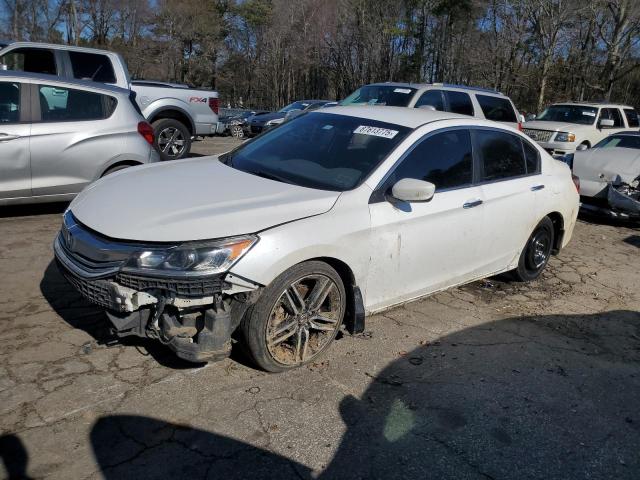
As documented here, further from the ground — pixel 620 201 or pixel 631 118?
pixel 631 118

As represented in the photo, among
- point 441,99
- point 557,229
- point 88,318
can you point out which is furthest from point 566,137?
Result: point 88,318

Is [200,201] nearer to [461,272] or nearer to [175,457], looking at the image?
[175,457]

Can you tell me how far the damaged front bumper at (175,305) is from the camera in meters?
2.82

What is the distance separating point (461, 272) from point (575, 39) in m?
33.0

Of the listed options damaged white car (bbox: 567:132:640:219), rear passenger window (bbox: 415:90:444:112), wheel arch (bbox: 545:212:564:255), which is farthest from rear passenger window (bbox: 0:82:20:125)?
damaged white car (bbox: 567:132:640:219)

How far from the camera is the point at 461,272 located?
4.33m

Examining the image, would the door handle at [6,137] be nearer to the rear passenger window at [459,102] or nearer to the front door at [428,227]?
the front door at [428,227]

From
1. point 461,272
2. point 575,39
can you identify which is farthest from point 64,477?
point 575,39

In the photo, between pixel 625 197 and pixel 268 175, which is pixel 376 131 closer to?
pixel 268 175

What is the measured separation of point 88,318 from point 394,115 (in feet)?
9.06

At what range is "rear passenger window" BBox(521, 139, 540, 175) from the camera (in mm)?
4980

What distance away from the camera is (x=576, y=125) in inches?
550

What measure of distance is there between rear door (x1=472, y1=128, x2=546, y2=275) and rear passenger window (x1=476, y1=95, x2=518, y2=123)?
5.80 metres

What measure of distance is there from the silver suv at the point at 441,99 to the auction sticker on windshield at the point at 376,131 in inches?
216
